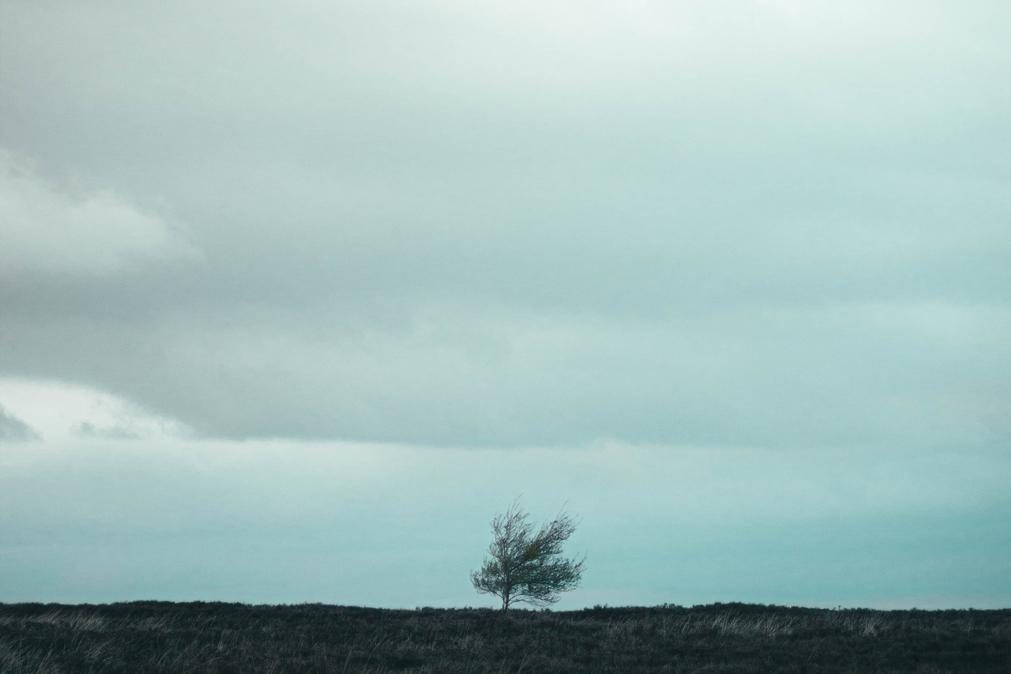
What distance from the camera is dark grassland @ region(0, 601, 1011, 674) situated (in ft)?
87.3

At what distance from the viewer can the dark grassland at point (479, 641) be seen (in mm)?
26609

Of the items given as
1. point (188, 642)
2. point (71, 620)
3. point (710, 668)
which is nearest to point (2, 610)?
point (71, 620)

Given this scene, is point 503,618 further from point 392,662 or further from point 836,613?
point 836,613

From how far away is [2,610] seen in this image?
39.0 m

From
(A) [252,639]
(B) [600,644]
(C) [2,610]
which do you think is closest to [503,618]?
(B) [600,644]

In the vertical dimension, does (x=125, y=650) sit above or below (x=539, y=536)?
below

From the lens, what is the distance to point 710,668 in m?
26.6

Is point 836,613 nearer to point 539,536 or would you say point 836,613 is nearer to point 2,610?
point 539,536

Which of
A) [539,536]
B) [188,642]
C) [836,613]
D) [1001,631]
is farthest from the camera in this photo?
[539,536]

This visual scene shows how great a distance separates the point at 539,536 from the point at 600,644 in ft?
79.3

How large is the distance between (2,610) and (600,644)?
2274cm

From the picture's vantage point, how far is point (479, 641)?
30.8m

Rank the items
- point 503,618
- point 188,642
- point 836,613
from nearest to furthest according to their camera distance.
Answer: point 188,642
point 503,618
point 836,613

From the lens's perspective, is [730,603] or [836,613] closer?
[836,613]
